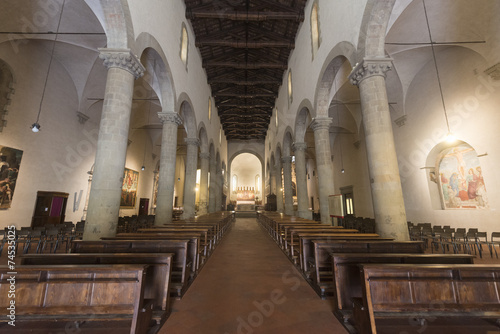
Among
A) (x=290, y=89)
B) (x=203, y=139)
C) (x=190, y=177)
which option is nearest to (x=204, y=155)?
(x=203, y=139)

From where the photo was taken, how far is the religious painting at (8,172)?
7.29 metres

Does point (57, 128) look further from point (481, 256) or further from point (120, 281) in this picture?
point (481, 256)

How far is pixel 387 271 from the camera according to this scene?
1973mm

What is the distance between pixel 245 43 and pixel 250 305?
12.7 metres

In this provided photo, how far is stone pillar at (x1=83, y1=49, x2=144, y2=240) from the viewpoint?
174 inches

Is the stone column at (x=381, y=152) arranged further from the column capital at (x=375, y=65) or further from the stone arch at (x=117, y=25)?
the stone arch at (x=117, y=25)

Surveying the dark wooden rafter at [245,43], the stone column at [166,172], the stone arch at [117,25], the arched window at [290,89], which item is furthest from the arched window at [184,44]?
the arched window at [290,89]

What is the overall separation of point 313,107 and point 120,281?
328 inches

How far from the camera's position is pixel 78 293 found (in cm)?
195

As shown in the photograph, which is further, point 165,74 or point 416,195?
point 416,195

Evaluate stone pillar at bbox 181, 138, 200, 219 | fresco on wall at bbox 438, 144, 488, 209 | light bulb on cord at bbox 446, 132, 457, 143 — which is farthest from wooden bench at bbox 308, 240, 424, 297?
stone pillar at bbox 181, 138, 200, 219

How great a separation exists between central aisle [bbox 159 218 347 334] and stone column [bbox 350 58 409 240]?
7.93ft

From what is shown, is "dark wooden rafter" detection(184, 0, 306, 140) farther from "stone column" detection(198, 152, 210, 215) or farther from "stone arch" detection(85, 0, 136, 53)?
"stone arch" detection(85, 0, 136, 53)

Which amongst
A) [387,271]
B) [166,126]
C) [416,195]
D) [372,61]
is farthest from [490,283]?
[416,195]
